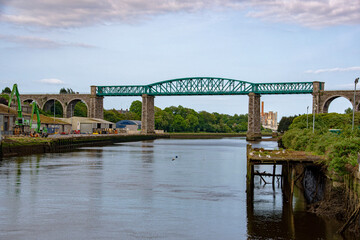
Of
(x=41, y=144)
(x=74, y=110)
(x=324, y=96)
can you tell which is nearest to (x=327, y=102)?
(x=324, y=96)

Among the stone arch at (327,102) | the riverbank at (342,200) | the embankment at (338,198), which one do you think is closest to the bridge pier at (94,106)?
the stone arch at (327,102)

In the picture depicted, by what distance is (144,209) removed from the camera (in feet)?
89.6

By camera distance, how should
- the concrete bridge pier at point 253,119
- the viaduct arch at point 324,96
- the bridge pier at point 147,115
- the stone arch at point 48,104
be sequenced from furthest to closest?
the stone arch at point 48,104 → the bridge pier at point 147,115 → the concrete bridge pier at point 253,119 → the viaduct arch at point 324,96

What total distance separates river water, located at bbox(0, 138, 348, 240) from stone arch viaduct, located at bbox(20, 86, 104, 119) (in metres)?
122

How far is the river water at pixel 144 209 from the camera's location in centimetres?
2223

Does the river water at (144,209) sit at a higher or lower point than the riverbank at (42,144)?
lower

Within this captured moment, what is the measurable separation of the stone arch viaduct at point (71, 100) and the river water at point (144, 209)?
122 meters

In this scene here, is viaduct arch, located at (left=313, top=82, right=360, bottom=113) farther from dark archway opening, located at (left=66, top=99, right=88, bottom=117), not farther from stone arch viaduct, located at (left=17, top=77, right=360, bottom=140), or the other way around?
dark archway opening, located at (left=66, top=99, right=88, bottom=117)

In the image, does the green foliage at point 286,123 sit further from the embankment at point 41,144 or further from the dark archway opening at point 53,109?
the dark archway opening at point 53,109

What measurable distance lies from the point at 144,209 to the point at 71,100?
145822 millimetres

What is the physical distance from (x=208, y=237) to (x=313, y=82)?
12578 centimetres

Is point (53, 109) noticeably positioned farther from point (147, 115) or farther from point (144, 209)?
point (144, 209)

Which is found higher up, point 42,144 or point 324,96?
point 324,96

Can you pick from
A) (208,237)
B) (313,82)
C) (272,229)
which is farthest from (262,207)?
(313,82)
